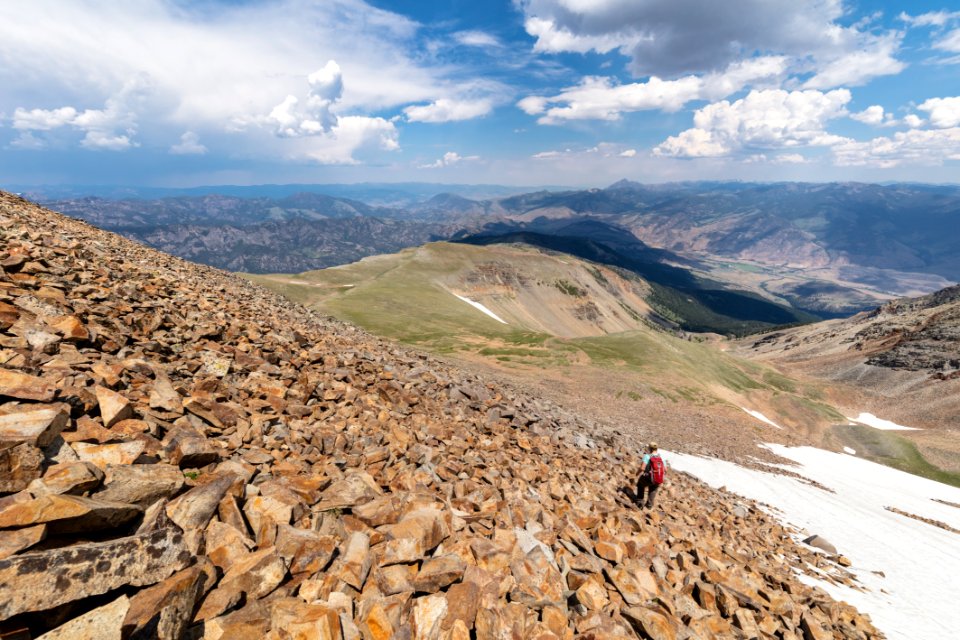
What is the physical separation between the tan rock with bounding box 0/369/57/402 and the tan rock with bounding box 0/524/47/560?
3555 mm

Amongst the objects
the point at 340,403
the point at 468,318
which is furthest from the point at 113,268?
the point at 468,318

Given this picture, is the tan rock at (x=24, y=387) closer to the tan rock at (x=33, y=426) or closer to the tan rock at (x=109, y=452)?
the tan rock at (x=33, y=426)

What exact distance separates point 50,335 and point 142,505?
249 inches

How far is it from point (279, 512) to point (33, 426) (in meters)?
3.92

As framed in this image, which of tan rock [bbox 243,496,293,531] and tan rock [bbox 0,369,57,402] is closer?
tan rock [bbox 0,369,57,402]

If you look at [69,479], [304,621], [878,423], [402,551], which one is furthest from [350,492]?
[878,423]

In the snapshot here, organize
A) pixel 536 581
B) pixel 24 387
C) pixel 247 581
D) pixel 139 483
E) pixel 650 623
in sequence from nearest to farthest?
pixel 247 581 < pixel 139 483 < pixel 24 387 < pixel 650 623 < pixel 536 581

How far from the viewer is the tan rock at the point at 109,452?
6.97 meters

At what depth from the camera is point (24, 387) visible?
7551mm

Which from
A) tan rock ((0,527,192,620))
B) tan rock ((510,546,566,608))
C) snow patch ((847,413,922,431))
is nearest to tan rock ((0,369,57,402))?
tan rock ((0,527,192,620))

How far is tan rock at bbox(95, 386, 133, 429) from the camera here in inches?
316

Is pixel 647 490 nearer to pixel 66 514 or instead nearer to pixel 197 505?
pixel 197 505

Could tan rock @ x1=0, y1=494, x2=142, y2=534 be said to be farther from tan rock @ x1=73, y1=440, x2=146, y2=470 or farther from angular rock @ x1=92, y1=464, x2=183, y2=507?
tan rock @ x1=73, y1=440, x2=146, y2=470

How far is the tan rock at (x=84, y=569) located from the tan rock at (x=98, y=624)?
0.27 meters
